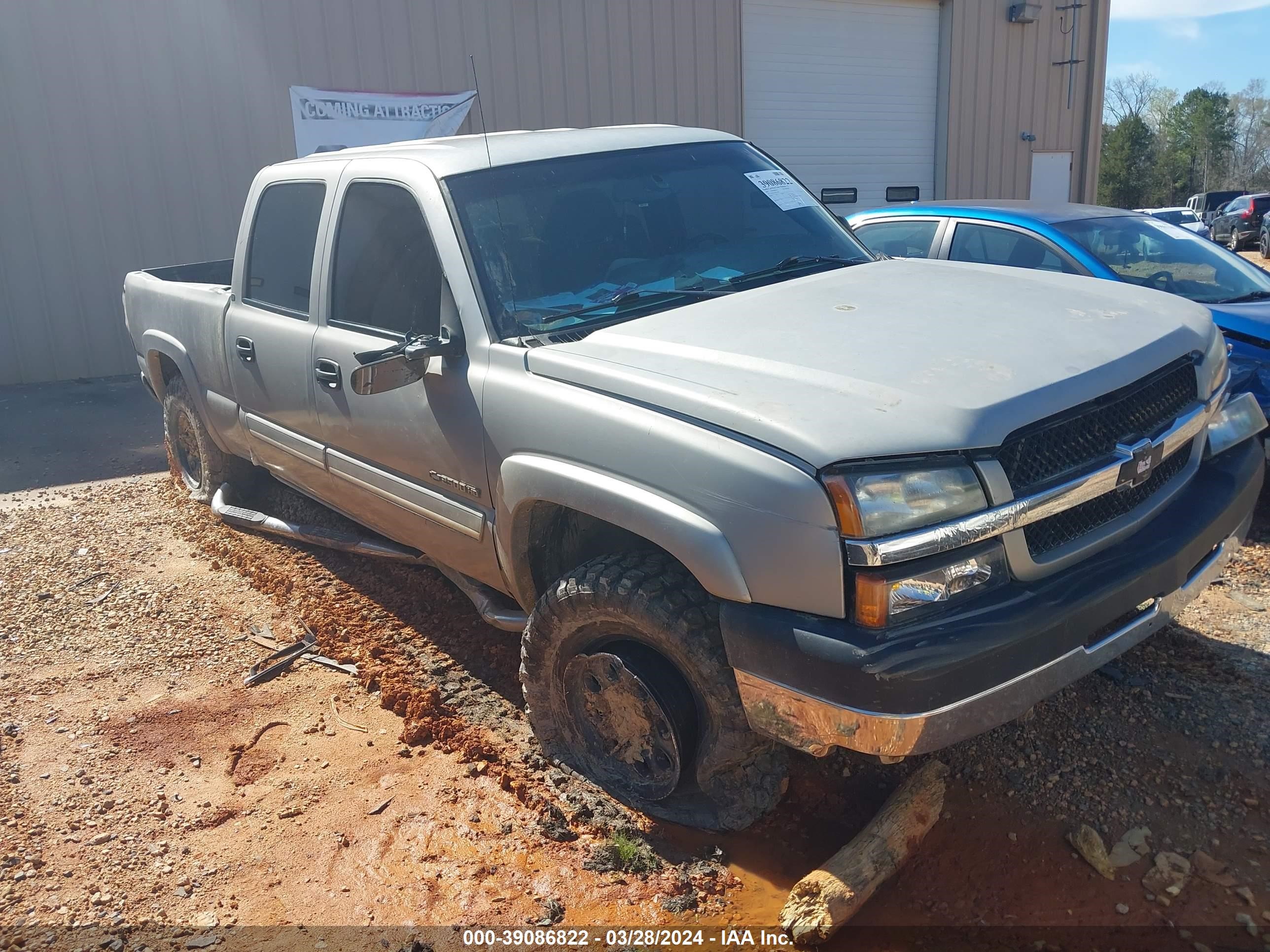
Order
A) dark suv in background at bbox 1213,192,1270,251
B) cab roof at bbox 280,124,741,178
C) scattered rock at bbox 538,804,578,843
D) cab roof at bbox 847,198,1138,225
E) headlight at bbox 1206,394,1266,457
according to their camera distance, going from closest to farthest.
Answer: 1. scattered rock at bbox 538,804,578,843
2. headlight at bbox 1206,394,1266,457
3. cab roof at bbox 280,124,741,178
4. cab roof at bbox 847,198,1138,225
5. dark suv in background at bbox 1213,192,1270,251

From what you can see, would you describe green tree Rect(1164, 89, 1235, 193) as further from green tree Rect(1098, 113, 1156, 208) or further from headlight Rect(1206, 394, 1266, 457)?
headlight Rect(1206, 394, 1266, 457)

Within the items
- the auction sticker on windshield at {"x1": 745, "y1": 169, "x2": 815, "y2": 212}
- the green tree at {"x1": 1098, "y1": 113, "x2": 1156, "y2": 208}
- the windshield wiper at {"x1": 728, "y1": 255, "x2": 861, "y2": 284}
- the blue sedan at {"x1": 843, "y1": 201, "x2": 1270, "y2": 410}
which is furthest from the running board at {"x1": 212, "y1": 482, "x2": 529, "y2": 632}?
the green tree at {"x1": 1098, "y1": 113, "x2": 1156, "y2": 208}

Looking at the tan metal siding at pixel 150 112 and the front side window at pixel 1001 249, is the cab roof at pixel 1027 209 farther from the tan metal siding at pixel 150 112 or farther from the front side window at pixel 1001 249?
the tan metal siding at pixel 150 112

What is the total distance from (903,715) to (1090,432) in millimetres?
931

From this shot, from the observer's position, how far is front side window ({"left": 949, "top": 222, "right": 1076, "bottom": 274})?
5.98 meters

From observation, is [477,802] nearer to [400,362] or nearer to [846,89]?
[400,362]

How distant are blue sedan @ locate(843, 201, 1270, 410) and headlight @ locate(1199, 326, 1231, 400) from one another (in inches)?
91.4

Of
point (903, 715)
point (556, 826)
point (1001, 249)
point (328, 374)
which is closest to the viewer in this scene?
point (903, 715)

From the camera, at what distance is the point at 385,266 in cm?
380

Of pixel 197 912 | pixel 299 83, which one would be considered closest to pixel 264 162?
pixel 299 83

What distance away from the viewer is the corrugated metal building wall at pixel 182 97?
984 cm

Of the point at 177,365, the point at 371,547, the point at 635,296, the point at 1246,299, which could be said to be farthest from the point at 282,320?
the point at 1246,299

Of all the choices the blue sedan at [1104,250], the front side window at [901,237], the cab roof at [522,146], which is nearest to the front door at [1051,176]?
the blue sedan at [1104,250]

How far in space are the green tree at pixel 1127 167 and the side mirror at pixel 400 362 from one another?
45159 millimetres
